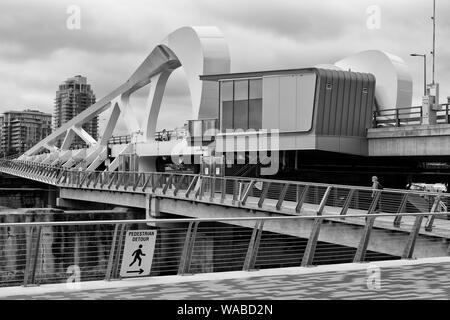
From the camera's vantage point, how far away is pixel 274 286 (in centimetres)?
1022

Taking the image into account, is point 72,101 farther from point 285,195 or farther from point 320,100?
point 285,195

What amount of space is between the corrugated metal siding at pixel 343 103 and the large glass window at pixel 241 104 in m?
3.42

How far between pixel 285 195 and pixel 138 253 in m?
15.4

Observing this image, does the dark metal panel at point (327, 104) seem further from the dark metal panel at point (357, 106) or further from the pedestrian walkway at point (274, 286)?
the pedestrian walkway at point (274, 286)

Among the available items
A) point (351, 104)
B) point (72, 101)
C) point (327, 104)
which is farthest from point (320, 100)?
point (72, 101)

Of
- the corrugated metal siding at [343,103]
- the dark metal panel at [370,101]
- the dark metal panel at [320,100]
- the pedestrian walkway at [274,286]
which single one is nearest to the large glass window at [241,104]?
the dark metal panel at [320,100]

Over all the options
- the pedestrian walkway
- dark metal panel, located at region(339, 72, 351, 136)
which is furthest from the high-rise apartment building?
the pedestrian walkway

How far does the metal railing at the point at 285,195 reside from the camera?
813 inches

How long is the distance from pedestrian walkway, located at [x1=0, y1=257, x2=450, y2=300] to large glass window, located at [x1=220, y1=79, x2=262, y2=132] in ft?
83.0

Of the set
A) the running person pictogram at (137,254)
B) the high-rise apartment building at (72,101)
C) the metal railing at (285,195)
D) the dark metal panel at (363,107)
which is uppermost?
the high-rise apartment building at (72,101)

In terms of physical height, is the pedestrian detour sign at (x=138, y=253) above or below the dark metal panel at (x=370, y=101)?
below
